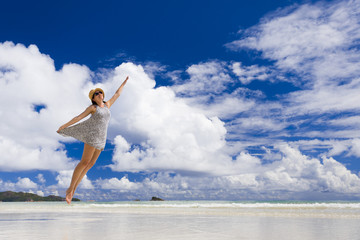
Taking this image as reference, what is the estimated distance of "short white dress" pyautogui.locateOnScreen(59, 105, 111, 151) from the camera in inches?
219

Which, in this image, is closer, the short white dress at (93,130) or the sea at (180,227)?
the short white dress at (93,130)

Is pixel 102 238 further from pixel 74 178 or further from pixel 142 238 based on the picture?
pixel 74 178

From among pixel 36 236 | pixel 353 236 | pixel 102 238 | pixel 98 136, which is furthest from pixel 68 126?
pixel 353 236

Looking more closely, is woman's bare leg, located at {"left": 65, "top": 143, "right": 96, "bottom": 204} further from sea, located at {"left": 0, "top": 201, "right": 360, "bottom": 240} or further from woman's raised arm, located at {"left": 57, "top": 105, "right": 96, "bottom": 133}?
Answer: sea, located at {"left": 0, "top": 201, "right": 360, "bottom": 240}

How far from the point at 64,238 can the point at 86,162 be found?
225 centimetres

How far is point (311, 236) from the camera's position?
7.19m

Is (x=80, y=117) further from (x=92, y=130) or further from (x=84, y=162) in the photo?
(x=84, y=162)

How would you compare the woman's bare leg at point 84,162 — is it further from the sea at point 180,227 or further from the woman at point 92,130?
the sea at point 180,227

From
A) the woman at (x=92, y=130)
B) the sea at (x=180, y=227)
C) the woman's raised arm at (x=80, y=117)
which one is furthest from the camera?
the sea at (x=180, y=227)

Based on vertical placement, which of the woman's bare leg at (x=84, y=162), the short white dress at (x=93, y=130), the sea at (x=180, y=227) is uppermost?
the short white dress at (x=93, y=130)

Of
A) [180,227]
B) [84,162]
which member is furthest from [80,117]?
[180,227]

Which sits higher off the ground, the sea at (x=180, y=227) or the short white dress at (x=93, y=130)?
the short white dress at (x=93, y=130)

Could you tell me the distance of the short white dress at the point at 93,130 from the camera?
18.2ft

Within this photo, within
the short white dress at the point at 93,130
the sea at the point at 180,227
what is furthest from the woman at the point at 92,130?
the sea at the point at 180,227
